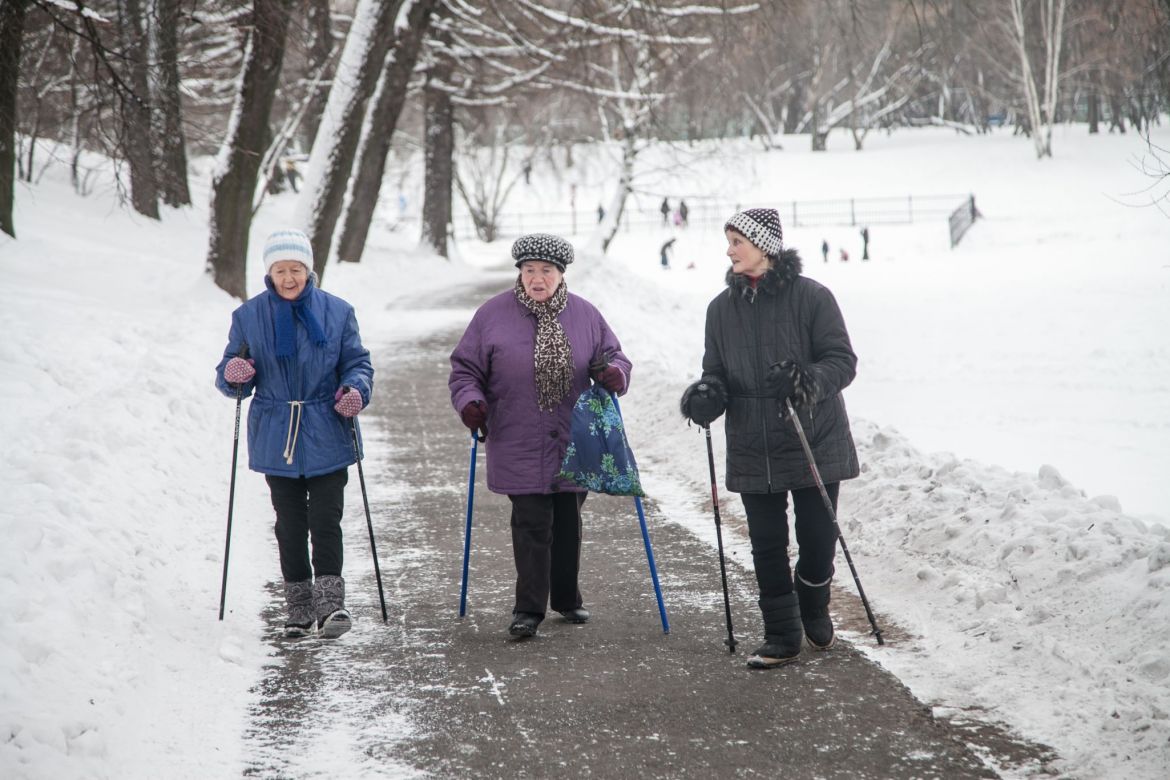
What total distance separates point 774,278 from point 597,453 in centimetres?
116

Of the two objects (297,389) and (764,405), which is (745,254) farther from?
(297,389)

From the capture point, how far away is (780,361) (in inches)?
205

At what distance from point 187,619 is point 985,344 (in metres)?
18.5

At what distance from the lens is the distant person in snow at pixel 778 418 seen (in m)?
5.21

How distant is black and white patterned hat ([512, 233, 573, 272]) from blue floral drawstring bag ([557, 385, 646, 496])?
0.64 m

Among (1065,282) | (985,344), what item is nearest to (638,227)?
(1065,282)

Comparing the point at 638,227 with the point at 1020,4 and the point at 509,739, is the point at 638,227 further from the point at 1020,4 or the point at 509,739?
the point at 509,739

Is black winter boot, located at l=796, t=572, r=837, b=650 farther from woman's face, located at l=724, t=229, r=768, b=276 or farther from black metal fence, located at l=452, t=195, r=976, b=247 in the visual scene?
black metal fence, located at l=452, t=195, r=976, b=247

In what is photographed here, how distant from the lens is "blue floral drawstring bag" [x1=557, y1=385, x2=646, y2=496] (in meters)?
5.61

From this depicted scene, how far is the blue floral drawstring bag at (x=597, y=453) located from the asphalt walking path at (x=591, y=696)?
0.70 meters

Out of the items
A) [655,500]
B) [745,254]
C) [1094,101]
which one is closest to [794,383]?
[745,254]

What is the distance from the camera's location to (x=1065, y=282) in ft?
89.5

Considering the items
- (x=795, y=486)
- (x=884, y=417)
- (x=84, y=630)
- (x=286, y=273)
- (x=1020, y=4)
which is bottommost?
(x=884, y=417)

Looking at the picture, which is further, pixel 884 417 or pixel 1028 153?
pixel 1028 153
